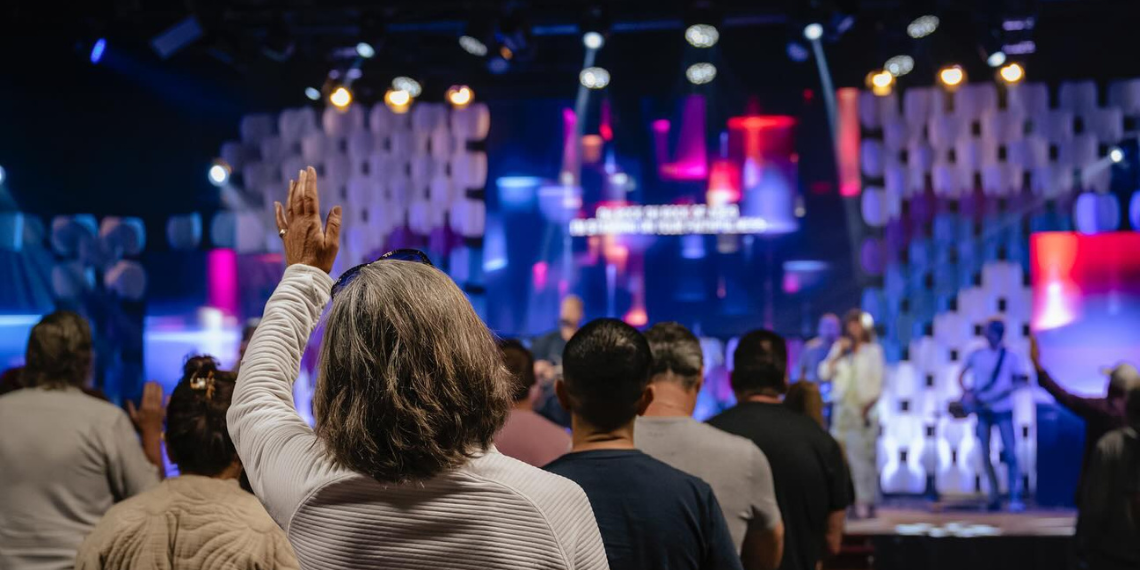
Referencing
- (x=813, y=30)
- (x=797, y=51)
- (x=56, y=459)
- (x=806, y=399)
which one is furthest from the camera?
(x=797, y=51)

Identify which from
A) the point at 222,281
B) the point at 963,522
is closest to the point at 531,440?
the point at 963,522

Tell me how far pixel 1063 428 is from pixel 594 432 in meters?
6.52

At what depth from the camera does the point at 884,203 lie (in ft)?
26.9

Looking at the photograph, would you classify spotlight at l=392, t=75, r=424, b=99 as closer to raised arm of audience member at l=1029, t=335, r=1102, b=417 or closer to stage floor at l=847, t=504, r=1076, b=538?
stage floor at l=847, t=504, r=1076, b=538

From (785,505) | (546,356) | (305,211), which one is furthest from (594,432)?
(546,356)

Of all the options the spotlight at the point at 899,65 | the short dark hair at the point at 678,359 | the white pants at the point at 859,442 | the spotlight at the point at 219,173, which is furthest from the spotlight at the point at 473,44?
the short dark hair at the point at 678,359

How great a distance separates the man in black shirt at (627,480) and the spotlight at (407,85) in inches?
271

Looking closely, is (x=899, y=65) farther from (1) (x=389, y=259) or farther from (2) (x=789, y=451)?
(1) (x=389, y=259)

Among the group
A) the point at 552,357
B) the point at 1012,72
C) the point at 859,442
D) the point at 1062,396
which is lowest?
the point at 859,442

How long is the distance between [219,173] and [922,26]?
577 centimetres

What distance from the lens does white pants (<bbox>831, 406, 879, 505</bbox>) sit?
7.59 metres

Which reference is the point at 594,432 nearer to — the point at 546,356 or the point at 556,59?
the point at 546,356

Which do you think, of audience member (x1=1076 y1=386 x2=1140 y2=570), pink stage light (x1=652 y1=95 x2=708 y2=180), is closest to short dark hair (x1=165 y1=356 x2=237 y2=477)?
audience member (x1=1076 y1=386 x2=1140 y2=570)

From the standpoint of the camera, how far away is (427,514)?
1052mm
